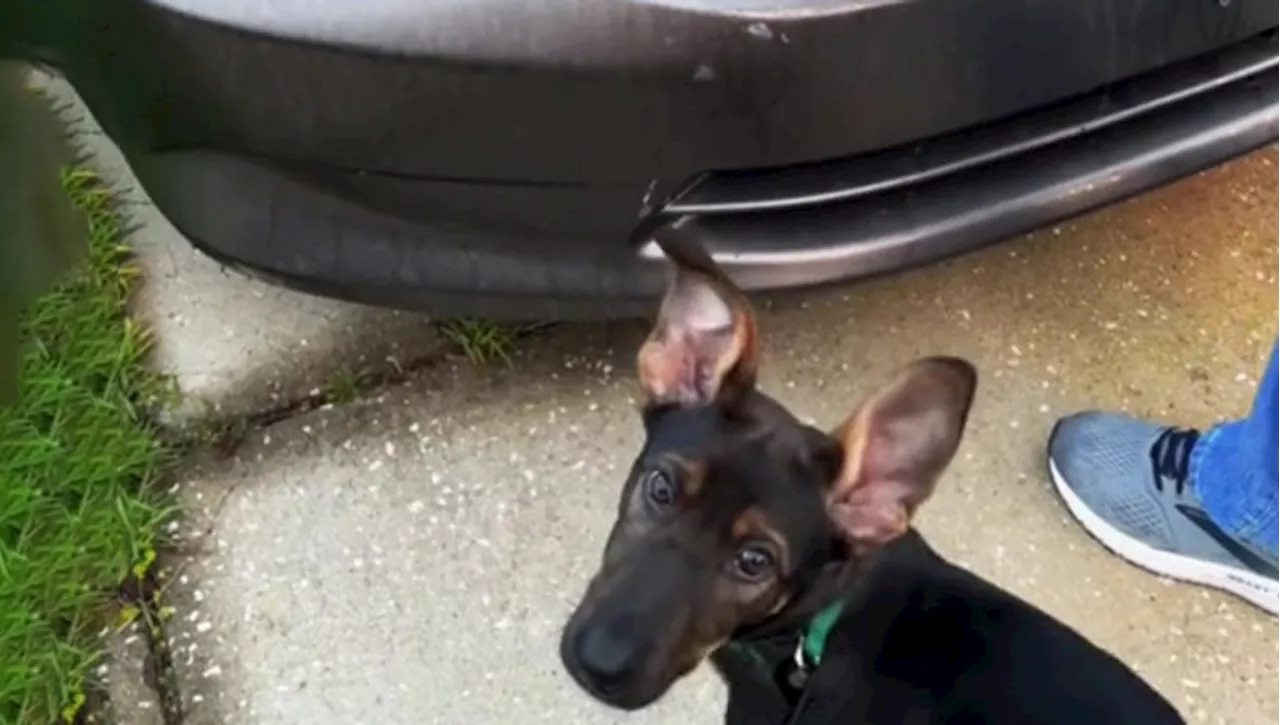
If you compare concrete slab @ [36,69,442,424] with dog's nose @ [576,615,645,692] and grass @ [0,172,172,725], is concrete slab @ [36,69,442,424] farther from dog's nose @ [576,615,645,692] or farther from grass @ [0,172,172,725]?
dog's nose @ [576,615,645,692]

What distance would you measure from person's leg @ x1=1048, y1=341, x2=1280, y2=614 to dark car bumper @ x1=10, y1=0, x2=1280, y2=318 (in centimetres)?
50

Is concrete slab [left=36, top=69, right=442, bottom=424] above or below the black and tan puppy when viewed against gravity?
below

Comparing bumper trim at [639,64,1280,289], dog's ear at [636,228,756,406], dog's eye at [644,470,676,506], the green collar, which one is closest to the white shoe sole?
bumper trim at [639,64,1280,289]

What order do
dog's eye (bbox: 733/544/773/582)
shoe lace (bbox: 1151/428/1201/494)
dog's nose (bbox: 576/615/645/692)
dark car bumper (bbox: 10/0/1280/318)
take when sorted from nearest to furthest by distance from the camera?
1. dog's nose (bbox: 576/615/645/692)
2. dog's eye (bbox: 733/544/773/582)
3. dark car bumper (bbox: 10/0/1280/318)
4. shoe lace (bbox: 1151/428/1201/494)

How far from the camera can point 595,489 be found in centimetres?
326

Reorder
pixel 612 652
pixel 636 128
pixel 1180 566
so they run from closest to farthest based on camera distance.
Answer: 1. pixel 612 652
2. pixel 636 128
3. pixel 1180 566

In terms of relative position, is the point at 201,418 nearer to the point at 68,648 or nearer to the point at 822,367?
the point at 68,648

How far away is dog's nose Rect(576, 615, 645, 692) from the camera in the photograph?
2.18 meters

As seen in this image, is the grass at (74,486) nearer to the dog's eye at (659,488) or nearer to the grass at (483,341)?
the grass at (483,341)

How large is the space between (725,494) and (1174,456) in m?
1.27

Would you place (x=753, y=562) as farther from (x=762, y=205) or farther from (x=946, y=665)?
(x=762, y=205)

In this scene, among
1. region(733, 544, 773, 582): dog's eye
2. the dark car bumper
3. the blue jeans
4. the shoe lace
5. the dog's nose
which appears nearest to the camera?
the dog's nose

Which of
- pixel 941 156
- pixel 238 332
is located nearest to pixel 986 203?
pixel 941 156

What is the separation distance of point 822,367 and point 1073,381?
0.50m
